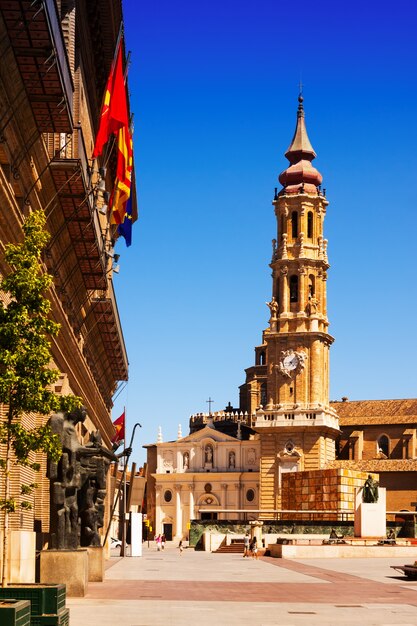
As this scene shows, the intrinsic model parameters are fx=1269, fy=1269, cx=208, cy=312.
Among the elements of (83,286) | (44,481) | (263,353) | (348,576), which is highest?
(263,353)

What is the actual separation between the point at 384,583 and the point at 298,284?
3585 inches

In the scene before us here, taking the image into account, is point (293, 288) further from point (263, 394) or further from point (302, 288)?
point (263, 394)

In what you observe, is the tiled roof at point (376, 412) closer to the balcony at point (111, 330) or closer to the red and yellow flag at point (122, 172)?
the balcony at point (111, 330)

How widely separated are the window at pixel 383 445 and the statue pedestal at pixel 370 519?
220 ft

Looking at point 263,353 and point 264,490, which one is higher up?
point 263,353

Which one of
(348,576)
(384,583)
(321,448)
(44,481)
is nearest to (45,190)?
(44,481)

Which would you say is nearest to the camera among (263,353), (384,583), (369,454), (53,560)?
(53,560)

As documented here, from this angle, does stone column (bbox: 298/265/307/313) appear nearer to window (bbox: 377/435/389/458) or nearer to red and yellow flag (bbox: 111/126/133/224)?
window (bbox: 377/435/389/458)

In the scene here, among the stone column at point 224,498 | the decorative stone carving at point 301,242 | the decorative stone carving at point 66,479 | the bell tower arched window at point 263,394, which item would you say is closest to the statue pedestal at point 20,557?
the decorative stone carving at point 66,479

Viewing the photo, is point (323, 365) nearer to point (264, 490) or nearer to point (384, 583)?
point (264, 490)

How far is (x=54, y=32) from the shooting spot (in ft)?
64.1

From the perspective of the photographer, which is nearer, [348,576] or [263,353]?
[348,576]

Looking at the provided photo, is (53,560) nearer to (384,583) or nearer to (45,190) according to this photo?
(45,190)

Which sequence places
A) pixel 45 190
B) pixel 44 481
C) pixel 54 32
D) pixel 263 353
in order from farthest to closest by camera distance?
pixel 263 353, pixel 44 481, pixel 45 190, pixel 54 32
